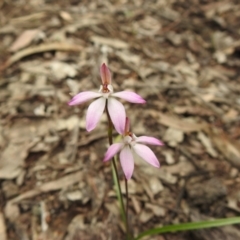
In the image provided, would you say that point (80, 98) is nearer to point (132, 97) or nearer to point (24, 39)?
point (132, 97)

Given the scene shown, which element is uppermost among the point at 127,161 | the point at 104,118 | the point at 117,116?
the point at 117,116

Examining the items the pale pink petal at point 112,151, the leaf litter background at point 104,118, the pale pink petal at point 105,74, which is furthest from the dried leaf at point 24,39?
the pale pink petal at point 112,151

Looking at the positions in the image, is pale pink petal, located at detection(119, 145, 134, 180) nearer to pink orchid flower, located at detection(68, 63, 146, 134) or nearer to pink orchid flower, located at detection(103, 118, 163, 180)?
pink orchid flower, located at detection(103, 118, 163, 180)

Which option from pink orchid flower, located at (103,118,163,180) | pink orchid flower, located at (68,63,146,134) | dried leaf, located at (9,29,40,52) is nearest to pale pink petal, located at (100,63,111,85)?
pink orchid flower, located at (68,63,146,134)

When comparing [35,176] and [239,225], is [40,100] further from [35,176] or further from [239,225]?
[239,225]

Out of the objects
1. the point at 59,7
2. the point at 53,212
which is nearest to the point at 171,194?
the point at 53,212

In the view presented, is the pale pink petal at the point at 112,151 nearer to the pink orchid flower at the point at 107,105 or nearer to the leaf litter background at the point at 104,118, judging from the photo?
the pink orchid flower at the point at 107,105

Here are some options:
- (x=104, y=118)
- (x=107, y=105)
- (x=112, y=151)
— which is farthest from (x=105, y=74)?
(x=104, y=118)
